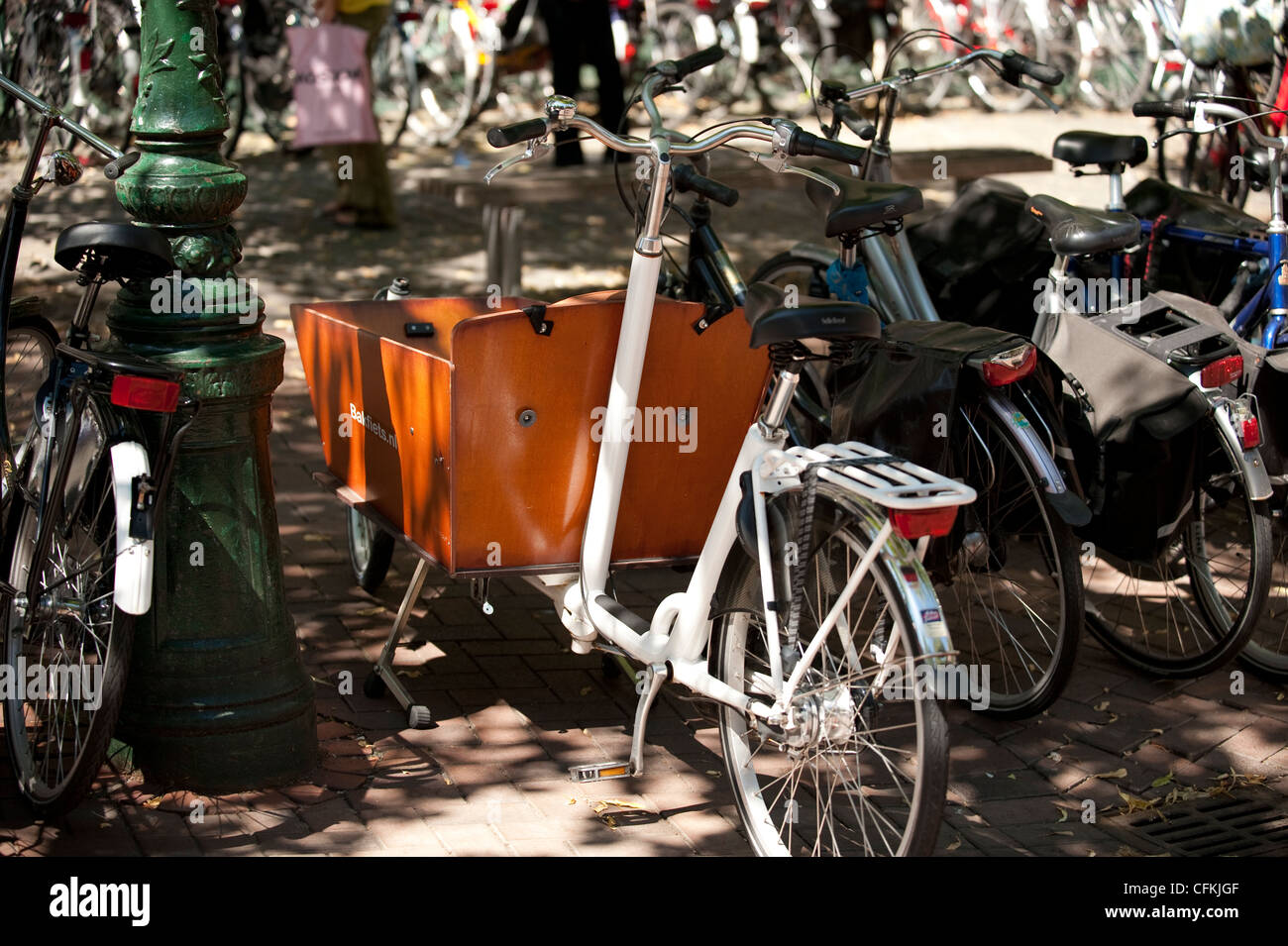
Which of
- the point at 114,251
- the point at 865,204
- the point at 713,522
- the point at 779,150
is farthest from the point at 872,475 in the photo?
the point at 114,251

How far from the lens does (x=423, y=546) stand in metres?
3.90

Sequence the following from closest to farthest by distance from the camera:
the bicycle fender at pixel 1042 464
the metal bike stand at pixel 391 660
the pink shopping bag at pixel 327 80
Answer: the bicycle fender at pixel 1042 464 < the metal bike stand at pixel 391 660 < the pink shopping bag at pixel 327 80

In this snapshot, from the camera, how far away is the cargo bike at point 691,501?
9.70 feet

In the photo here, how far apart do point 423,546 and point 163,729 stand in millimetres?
776

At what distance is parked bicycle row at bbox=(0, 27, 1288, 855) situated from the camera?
307 cm

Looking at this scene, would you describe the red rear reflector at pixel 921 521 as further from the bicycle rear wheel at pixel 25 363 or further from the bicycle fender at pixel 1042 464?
the bicycle rear wheel at pixel 25 363

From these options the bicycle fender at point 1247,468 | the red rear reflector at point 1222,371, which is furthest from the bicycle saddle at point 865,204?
the bicycle fender at point 1247,468

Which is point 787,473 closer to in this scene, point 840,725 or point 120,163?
point 840,725

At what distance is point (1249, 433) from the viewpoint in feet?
13.6

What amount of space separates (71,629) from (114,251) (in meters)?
0.97

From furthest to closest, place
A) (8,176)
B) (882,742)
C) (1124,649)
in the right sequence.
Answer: (8,176), (1124,649), (882,742)

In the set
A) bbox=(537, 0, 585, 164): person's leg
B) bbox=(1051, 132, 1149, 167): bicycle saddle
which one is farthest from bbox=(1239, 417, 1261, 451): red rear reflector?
bbox=(537, 0, 585, 164): person's leg
